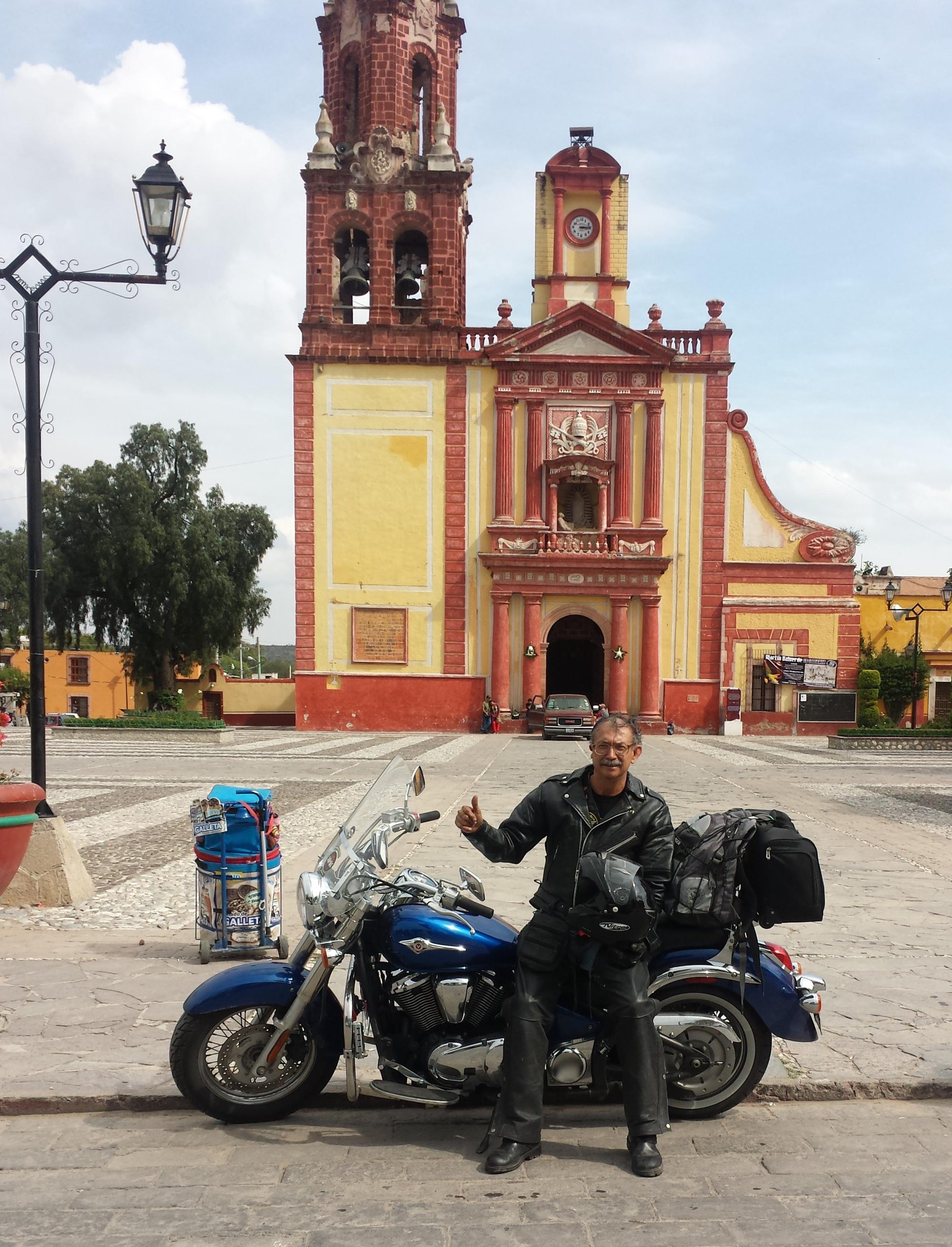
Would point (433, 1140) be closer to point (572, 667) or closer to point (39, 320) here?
point (39, 320)

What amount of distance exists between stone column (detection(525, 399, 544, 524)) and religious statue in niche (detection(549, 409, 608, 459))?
355mm

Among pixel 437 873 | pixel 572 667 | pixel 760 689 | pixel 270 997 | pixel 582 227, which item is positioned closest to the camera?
pixel 270 997

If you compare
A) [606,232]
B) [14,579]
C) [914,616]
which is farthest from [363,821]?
[14,579]

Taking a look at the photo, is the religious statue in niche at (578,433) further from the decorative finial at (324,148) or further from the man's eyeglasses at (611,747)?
the man's eyeglasses at (611,747)

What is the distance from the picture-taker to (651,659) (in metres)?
29.8

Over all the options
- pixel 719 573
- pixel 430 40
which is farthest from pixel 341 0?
pixel 719 573

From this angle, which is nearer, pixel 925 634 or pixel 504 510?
pixel 504 510

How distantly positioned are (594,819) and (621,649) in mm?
26297

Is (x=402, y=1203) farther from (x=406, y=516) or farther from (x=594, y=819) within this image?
(x=406, y=516)

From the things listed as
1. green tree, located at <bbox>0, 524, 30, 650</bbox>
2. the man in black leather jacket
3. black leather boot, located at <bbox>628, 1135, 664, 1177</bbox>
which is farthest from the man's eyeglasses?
green tree, located at <bbox>0, 524, 30, 650</bbox>

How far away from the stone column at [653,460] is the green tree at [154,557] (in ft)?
52.8

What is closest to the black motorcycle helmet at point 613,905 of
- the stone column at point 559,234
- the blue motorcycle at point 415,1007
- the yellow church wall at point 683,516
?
the blue motorcycle at point 415,1007

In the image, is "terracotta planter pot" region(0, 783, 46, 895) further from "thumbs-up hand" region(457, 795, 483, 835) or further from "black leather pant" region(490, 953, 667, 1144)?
"black leather pant" region(490, 953, 667, 1144)

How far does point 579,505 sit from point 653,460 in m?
2.51
